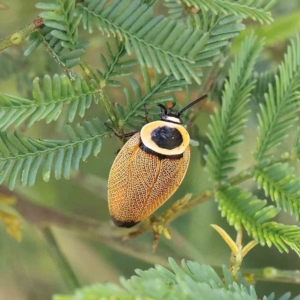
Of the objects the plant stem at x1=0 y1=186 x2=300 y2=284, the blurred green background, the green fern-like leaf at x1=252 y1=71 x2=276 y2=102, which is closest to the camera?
the green fern-like leaf at x1=252 y1=71 x2=276 y2=102

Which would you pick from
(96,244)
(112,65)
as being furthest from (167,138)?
(96,244)

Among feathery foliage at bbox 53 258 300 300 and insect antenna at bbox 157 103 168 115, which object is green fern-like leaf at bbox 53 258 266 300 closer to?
feathery foliage at bbox 53 258 300 300

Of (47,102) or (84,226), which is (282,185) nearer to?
(47,102)

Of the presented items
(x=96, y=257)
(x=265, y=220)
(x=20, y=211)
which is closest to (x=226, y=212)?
(x=265, y=220)

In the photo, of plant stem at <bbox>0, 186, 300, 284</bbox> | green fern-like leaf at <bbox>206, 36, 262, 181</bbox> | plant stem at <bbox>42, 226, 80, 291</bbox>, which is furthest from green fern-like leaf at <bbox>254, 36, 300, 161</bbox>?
plant stem at <bbox>42, 226, 80, 291</bbox>

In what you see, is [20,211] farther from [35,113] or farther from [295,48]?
[295,48]

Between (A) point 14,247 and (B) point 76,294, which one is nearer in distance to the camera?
(B) point 76,294

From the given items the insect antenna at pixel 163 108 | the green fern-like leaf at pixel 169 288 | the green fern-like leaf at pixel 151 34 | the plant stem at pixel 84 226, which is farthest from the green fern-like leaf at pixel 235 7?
the plant stem at pixel 84 226
